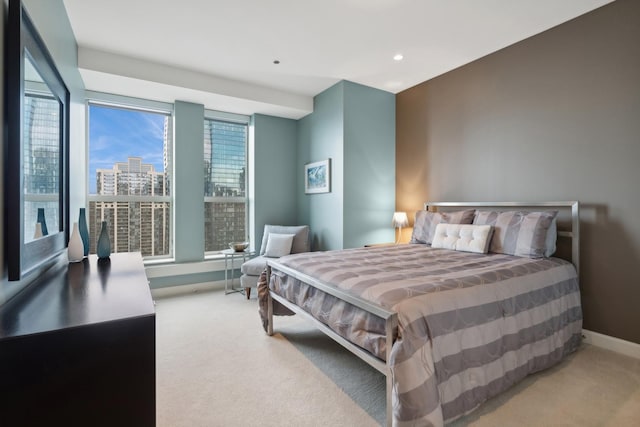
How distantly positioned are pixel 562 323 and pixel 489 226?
95 cm

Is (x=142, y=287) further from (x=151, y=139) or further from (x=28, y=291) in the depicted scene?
(x=151, y=139)

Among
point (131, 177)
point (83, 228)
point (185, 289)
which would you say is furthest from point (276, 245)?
point (83, 228)

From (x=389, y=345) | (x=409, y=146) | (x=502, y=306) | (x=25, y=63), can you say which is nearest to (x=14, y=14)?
(x=25, y=63)

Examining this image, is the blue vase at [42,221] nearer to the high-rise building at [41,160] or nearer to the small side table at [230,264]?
the high-rise building at [41,160]

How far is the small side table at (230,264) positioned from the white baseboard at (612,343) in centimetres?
375

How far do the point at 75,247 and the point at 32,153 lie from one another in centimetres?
A: 88

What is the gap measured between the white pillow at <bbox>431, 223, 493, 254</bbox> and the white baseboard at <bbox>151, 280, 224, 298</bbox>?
3.05 metres

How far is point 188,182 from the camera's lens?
425 cm

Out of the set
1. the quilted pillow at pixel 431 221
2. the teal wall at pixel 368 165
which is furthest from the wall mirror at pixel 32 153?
the quilted pillow at pixel 431 221

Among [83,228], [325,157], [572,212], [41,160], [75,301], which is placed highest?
[325,157]

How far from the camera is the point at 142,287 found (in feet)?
4.96

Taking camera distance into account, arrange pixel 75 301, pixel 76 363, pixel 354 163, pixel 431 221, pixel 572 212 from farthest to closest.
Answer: pixel 354 163
pixel 431 221
pixel 572 212
pixel 75 301
pixel 76 363

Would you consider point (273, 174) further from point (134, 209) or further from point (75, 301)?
point (75, 301)

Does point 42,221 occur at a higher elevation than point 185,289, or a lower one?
higher
